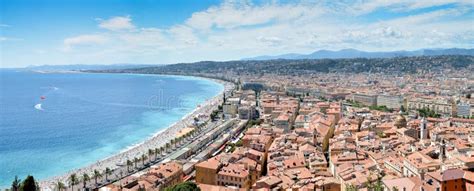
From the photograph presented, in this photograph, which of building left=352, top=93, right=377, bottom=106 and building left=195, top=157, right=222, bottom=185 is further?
building left=352, top=93, right=377, bottom=106

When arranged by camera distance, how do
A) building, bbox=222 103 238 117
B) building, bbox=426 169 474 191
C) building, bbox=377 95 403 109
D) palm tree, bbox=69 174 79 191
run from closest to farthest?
building, bbox=426 169 474 191
palm tree, bbox=69 174 79 191
building, bbox=222 103 238 117
building, bbox=377 95 403 109

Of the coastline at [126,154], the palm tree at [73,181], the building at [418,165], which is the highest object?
the building at [418,165]

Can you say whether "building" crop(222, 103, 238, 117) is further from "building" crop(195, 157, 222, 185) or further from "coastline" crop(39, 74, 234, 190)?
"building" crop(195, 157, 222, 185)

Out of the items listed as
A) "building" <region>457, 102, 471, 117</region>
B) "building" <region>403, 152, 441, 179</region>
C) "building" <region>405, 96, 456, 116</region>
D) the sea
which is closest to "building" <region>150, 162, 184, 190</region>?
the sea

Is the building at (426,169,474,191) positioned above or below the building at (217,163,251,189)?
above

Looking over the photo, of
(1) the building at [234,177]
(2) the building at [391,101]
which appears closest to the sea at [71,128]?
(1) the building at [234,177]

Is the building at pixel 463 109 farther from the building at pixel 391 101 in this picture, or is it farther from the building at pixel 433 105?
the building at pixel 391 101

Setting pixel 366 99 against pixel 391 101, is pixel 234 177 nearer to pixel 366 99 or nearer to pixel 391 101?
pixel 391 101

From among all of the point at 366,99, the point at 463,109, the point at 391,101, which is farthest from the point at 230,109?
the point at 463,109

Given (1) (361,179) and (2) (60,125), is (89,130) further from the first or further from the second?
(1) (361,179)
